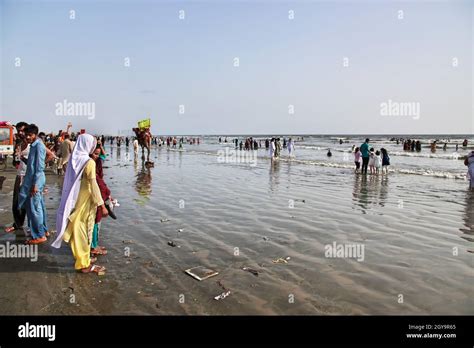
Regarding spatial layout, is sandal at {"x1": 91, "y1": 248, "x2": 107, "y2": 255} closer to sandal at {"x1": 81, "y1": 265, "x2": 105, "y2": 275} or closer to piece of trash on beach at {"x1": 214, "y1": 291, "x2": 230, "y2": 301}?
sandal at {"x1": 81, "y1": 265, "x2": 105, "y2": 275}

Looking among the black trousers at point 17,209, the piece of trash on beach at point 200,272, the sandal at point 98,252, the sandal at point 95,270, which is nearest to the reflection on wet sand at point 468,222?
the piece of trash on beach at point 200,272

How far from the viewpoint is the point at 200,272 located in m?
4.75

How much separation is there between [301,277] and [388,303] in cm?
117

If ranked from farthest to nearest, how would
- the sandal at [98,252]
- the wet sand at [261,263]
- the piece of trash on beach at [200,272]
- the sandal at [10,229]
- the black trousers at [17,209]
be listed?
1. the sandal at [10,229]
2. the black trousers at [17,209]
3. the sandal at [98,252]
4. the piece of trash on beach at [200,272]
5. the wet sand at [261,263]

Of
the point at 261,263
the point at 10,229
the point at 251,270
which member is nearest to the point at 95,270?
the point at 251,270

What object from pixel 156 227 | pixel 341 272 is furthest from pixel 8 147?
pixel 341 272

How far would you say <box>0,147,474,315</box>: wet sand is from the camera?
387 centimetres

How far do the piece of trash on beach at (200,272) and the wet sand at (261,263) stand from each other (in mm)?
103

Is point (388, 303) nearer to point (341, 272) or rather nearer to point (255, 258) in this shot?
point (341, 272)

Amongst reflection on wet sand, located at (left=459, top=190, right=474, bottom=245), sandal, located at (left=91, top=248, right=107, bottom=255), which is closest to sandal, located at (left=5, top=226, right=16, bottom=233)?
sandal, located at (left=91, top=248, right=107, bottom=255)

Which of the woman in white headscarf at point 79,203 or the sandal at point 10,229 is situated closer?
the woman in white headscarf at point 79,203

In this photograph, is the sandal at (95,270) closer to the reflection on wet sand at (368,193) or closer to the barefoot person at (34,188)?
the barefoot person at (34,188)

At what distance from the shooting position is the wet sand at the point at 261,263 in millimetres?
3867
